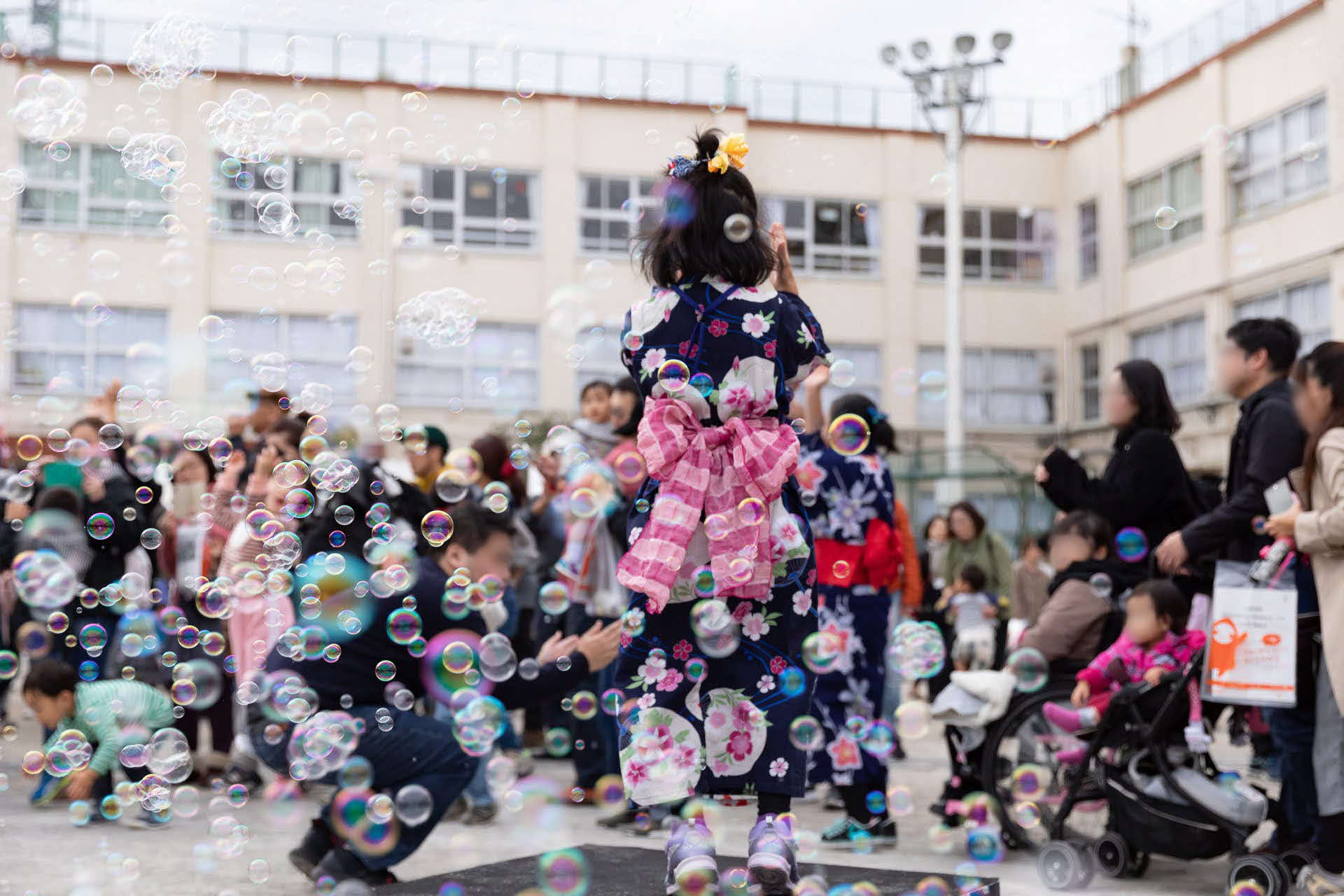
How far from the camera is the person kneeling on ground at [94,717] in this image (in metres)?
5.40

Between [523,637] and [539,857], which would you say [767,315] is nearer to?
[539,857]

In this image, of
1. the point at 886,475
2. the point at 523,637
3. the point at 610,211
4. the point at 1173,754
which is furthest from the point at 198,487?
the point at 610,211

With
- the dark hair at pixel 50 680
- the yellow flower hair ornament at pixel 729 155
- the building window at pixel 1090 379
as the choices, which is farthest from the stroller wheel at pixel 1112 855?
the building window at pixel 1090 379

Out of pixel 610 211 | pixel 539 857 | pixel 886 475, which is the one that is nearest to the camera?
pixel 539 857

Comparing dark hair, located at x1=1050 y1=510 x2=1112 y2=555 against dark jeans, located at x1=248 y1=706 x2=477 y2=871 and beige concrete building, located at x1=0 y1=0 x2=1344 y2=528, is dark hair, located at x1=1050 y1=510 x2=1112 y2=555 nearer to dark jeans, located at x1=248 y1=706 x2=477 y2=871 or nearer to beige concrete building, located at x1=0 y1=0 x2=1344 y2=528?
dark jeans, located at x1=248 y1=706 x2=477 y2=871

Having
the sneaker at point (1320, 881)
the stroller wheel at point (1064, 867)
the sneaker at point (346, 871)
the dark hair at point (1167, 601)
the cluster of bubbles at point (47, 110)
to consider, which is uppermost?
the cluster of bubbles at point (47, 110)

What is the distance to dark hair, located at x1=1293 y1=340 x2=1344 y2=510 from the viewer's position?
4.02 meters

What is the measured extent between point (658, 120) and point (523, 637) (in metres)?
15.1

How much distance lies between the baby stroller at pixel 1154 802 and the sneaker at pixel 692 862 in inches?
66.0

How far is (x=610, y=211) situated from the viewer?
2158 centimetres

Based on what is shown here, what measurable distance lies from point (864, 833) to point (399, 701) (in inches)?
70.0

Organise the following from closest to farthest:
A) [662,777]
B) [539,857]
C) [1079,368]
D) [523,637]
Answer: [662,777], [539,857], [523,637], [1079,368]

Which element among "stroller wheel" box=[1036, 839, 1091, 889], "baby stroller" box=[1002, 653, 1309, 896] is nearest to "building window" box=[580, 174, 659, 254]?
"baby stroller" box=[1002, 653, 1309, 896]

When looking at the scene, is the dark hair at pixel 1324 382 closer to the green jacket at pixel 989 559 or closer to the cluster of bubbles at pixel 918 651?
the cluster of bubbles at pixel 918 651
